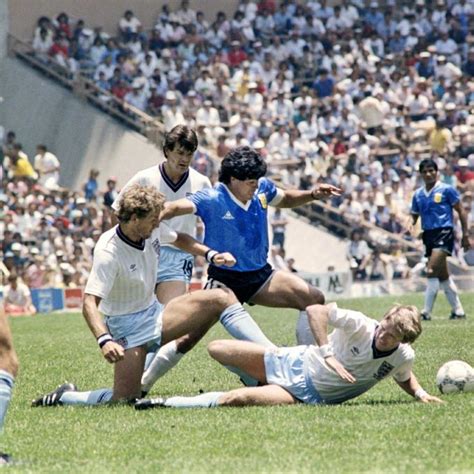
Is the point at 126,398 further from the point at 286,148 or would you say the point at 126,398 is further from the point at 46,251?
the point at 286,148

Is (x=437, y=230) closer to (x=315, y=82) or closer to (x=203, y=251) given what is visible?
(x=203, y=251)

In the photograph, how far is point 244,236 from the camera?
401 inches

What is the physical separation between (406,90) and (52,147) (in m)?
8.72

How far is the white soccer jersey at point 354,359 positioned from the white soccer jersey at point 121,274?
129cm

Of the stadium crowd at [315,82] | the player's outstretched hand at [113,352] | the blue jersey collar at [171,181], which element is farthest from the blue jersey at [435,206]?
the stadium crowd at [315,82]

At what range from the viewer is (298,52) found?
33500 mm

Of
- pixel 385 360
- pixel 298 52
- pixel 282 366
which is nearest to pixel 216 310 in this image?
pixel 282 366

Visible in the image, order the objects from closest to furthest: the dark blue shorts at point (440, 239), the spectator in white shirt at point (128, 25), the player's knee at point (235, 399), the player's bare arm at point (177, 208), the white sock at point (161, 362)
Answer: the player's knee at point (235, 399) < the white sock at point (161, 362) < the player's bare arm at point (177, 208) < the dark blue shorts at point (440, 239) < the spectator in white shirt at point (128, 25)

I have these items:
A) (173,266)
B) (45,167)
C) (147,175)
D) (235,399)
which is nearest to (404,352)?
(235,399)

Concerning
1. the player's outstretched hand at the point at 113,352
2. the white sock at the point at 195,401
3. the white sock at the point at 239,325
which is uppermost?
the white sock at the point at 239,325

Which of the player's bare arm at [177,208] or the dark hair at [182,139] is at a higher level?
the dark hair at [182,139]

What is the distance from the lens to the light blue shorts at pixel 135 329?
9.18 metres

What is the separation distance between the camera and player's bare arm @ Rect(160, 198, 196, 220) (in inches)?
387

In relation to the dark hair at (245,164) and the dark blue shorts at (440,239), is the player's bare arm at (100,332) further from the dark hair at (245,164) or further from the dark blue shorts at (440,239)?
the dark blue shorts at (440,239)
